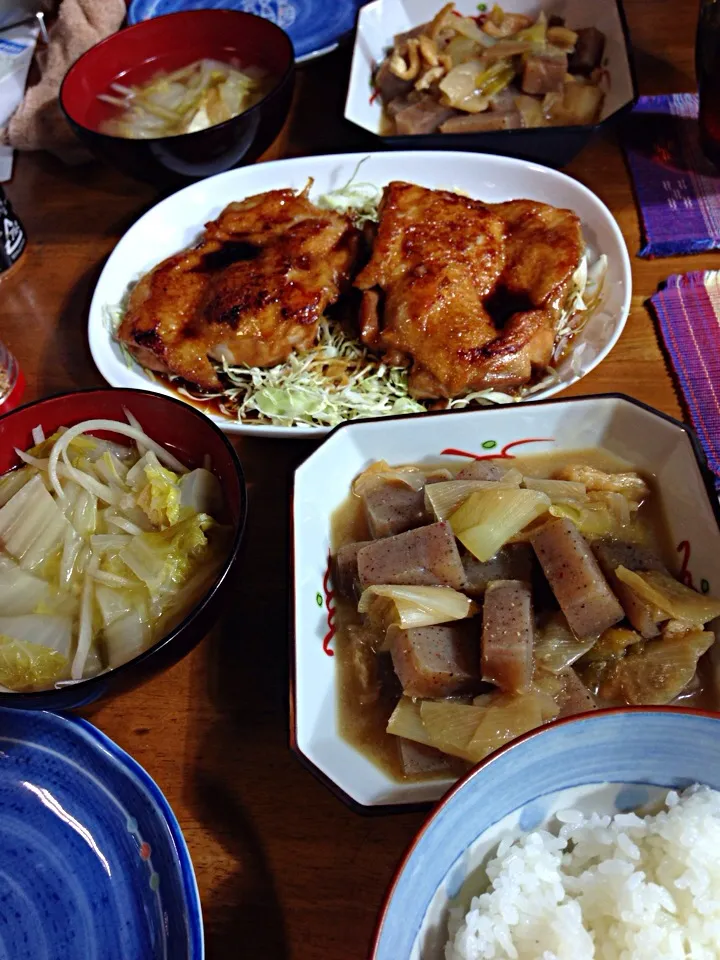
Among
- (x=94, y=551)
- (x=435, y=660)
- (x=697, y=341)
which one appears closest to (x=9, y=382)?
(x=94, y=551)

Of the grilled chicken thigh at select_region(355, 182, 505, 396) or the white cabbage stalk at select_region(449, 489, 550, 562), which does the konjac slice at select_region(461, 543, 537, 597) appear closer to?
the white cabbage stalk at select_region(449, 489, 550, 562)

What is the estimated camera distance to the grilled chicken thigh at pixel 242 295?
202 cm

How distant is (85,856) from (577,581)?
1.01m

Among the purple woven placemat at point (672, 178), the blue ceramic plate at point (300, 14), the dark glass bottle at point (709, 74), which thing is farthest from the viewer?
the blue ceramic plate at point (300, 14)

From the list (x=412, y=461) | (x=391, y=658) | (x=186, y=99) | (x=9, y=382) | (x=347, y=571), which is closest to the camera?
(x=391, y=658)

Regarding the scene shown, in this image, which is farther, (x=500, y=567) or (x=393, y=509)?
(x=393, y=509)

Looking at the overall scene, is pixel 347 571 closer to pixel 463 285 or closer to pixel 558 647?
pixel 558 647

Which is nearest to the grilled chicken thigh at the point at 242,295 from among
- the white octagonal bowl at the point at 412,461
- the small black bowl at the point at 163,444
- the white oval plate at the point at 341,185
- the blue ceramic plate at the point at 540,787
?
the white oval plate at the point at 341,185

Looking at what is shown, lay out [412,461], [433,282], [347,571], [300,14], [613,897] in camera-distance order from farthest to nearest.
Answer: [300,14] → [433,282] → [412,461] → [347,571] → [613,897]

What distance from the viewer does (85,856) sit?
4.29 feet

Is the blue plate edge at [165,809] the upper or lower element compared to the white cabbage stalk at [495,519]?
lower

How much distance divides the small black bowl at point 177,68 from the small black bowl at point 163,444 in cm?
101

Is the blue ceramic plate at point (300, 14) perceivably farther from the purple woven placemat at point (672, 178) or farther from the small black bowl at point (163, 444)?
the small black bowl at point (163, 444)

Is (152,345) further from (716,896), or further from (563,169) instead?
(716,896)
